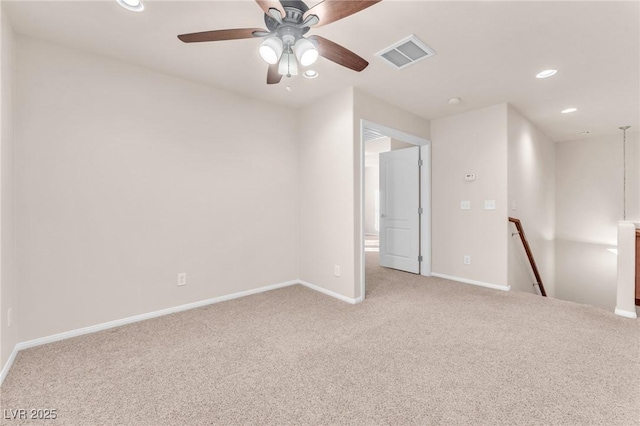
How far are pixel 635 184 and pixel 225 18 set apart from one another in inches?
294

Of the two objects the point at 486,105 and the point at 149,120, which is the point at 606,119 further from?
the point at 149,120

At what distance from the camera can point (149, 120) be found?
2814mm

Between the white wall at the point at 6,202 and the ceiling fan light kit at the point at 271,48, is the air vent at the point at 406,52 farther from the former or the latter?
the white wall at the point at 6,202

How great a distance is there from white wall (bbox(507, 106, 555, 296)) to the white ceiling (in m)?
0.71

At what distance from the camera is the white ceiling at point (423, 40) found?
1.96 m

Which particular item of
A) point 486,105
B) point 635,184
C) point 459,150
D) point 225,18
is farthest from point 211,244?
point 635,184

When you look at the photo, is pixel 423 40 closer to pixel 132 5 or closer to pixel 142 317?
pixel 132 5

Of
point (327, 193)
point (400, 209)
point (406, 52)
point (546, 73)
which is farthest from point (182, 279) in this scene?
point (546, 73)

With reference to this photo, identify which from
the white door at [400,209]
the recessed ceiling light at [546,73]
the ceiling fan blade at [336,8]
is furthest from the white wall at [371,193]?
the ceiling fan blade at [336,8]

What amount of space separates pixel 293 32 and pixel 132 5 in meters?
1.14

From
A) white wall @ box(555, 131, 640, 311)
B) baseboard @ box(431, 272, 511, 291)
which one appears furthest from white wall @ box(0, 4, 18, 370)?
white wall @ box(555, 131, 640, 311)

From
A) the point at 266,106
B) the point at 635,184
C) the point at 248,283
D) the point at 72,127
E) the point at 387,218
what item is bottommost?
the point at 248,283

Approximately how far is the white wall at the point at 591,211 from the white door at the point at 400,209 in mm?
3928

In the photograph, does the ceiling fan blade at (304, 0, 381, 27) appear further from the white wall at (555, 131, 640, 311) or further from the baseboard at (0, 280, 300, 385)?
the white wall at (555, 131, 640, 311)
